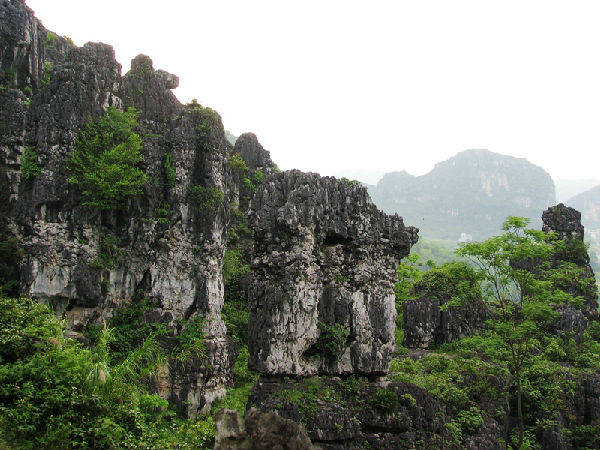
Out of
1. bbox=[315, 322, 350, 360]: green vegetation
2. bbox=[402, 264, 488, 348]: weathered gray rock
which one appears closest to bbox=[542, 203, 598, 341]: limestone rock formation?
bbox=[402, 264, 488, 348]: weathered gray rock

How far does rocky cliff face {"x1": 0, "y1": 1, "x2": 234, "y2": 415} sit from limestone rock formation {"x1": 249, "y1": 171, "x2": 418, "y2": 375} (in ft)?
33.3

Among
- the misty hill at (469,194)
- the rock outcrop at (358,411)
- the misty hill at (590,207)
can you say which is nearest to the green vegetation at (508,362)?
the rock outcrop at (358,411)

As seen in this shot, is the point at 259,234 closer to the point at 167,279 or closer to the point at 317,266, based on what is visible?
the point at 317,266

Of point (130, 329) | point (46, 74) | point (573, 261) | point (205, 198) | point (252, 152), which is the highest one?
point (46, 74)

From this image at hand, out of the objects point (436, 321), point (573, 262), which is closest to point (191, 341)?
point (436, 321)

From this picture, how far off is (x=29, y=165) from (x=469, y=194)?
583 feet

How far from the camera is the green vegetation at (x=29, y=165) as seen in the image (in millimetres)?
18375

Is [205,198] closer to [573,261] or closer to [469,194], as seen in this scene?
[573,261]

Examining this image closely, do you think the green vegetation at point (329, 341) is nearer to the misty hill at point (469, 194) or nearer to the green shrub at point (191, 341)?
the green shrub at point (191, 341)

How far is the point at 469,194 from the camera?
174m

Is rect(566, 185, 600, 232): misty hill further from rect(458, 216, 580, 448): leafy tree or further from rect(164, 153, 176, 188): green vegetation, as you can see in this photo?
rect(164, 153, 176, 188): green vegetation

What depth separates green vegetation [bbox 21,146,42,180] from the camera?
1838 cm

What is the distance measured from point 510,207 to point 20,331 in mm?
180085

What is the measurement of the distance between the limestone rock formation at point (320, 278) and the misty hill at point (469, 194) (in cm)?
14402
